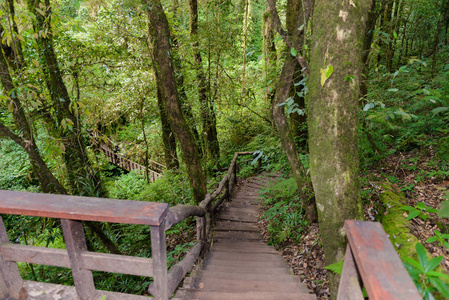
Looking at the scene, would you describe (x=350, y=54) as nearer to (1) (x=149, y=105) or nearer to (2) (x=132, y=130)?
(1) (x=149, y=105)

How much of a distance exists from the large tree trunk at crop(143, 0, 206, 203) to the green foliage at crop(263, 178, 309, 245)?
184 centimetres

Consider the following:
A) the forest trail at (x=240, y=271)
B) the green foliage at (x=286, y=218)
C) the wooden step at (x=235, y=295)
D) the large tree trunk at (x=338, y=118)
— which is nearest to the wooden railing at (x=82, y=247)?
the forest trail at (x=240, y=271)

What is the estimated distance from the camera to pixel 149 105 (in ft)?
29.9

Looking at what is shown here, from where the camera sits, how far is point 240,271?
353 centimetres

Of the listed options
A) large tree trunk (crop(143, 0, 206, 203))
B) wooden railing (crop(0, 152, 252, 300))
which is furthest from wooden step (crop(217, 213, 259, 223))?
wooden railing (crop(0, 152, 252, 300))

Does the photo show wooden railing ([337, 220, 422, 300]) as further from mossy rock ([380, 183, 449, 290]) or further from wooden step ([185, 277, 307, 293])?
wooden step ([185, 277, 307, 293])

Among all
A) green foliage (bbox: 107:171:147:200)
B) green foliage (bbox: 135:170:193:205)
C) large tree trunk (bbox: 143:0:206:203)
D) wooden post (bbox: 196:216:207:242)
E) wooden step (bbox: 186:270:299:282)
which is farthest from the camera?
green foliage (bbox: 107:171:147:200)

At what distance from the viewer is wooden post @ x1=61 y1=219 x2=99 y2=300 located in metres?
1.65

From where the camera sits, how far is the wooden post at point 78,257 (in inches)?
65.1

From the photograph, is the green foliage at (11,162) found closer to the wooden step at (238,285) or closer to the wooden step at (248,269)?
the wooden step at (248,269)

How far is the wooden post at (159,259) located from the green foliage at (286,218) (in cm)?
353

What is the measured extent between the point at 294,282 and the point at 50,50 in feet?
17.2

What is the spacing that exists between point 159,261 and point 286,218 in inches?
167

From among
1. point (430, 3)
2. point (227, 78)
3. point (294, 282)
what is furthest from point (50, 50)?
point (430, 3)
